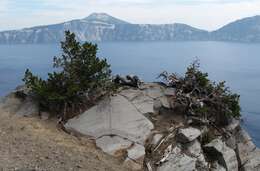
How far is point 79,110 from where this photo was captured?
63.2ft

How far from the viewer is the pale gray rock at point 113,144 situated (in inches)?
635

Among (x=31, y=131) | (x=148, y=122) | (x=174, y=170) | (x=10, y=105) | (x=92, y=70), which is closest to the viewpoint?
(x=174, y=170)

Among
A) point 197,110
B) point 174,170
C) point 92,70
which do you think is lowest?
point 174,170

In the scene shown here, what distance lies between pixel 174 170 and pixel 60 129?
5526mm

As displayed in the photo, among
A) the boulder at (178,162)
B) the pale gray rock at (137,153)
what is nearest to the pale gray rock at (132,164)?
the pale gray rock at (137,153)

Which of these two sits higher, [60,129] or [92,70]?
[92,70]

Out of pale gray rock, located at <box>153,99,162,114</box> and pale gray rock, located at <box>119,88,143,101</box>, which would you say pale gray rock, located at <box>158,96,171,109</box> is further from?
pale gray rock, located at <box>119,88,143,101</box>

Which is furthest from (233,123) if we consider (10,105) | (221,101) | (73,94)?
(10,105)

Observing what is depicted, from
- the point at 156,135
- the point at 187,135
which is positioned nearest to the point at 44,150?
the point at 156,135

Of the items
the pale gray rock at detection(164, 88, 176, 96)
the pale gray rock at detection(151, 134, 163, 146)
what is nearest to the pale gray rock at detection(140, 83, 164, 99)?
the pale gray rock at detection(164, 88, 176, 96)

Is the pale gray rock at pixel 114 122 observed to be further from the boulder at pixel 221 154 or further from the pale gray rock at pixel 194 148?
the boulder at pixel 221 154

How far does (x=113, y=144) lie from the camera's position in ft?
54.0

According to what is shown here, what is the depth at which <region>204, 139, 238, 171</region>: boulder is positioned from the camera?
677 inches

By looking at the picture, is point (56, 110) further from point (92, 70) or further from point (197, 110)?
point (197, 110)
